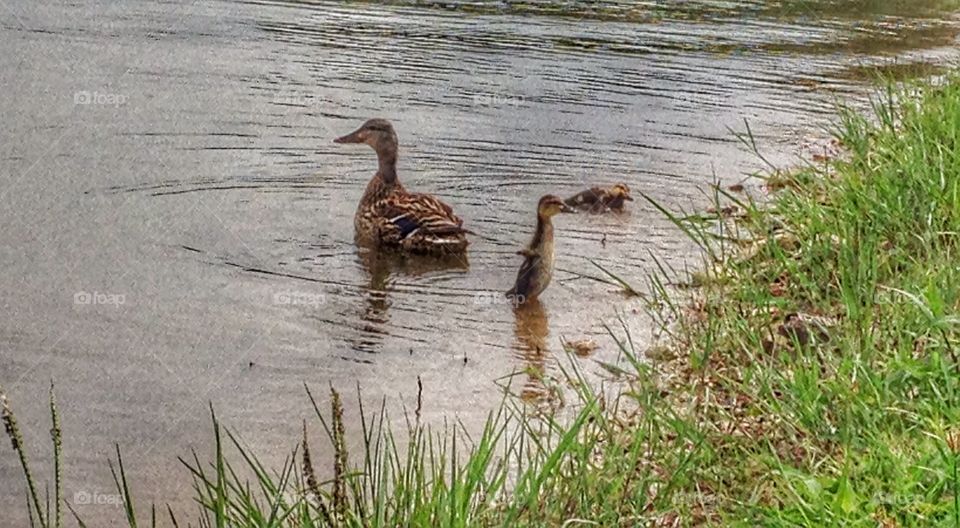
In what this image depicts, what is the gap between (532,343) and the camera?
723 cm

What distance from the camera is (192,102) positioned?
40.1 feet

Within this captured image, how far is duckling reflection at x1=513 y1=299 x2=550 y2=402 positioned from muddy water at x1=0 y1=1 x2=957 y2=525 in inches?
0.8

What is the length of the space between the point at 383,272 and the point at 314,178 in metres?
1.95

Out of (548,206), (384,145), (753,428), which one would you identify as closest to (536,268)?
(548,206)

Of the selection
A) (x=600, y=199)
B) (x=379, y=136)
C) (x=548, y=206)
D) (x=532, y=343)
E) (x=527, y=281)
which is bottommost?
(x=532, y=343)

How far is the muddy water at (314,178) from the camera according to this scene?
6469mm

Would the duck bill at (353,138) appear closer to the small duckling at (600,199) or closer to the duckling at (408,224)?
the duckling at (408,224)

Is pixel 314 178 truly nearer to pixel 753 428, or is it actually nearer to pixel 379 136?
pixel 379 136

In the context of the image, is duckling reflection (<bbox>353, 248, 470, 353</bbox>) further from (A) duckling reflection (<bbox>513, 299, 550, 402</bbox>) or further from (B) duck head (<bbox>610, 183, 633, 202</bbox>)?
(B) duck head (<bbox>610, 183, 633, 202</bbox>)

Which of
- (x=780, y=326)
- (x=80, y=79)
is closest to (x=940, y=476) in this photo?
(x=780, y=326)

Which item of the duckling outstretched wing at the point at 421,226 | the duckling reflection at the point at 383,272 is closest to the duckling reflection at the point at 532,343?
the duckling reflection at the point at 383,272

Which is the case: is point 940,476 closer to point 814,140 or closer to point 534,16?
point 814,140

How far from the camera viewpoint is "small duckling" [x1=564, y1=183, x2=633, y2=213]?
Answer: 31.4 feet

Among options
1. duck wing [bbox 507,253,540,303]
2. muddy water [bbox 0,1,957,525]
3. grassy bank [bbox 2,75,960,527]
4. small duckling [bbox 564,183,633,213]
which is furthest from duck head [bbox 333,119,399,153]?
grassy bank [bbox 2,75,960,527]
